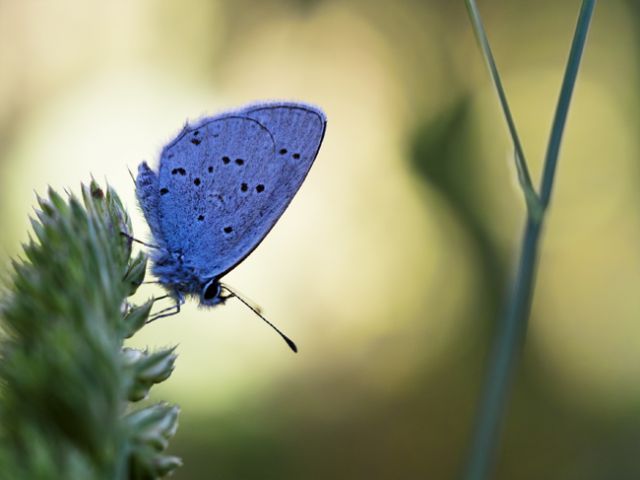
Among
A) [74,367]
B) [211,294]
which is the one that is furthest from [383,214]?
[74,367]

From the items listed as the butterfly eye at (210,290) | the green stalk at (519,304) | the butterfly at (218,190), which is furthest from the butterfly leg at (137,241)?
the green stalk at (519,304)

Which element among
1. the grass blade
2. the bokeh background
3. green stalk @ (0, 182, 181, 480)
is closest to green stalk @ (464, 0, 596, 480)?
the grass blade

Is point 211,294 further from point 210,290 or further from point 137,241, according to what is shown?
point 137,241

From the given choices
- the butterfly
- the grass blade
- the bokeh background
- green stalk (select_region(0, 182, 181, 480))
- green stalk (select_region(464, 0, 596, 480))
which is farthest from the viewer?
the bokeh background

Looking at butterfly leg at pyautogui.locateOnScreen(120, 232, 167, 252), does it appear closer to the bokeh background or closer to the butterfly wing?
the butterfly wing

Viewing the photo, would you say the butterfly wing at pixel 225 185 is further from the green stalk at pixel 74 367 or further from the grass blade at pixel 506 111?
the green stalk at pixel 74 367

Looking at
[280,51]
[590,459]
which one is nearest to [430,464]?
[590,459]

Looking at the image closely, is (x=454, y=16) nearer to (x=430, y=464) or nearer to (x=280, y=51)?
(x=280, y=51)
